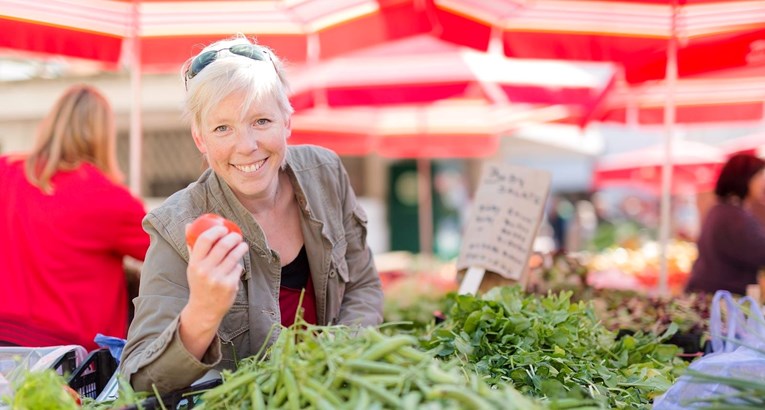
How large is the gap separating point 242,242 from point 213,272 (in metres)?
0.13

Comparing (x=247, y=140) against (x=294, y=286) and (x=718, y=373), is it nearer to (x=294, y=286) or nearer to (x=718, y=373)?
(x=294, y=286)

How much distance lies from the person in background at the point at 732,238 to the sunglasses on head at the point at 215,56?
3605mm

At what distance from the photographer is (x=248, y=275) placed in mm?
2238

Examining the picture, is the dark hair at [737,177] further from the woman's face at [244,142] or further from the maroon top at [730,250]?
the woman's face at [244,142]

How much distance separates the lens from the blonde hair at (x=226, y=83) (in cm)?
208

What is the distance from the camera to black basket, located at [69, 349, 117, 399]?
7.75ft

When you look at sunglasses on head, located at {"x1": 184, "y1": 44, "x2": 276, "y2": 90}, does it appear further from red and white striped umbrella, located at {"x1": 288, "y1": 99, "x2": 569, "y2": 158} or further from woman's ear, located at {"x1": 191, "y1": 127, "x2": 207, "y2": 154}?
red and white striped umbrella, located at {"x1": 288, "y1": 99, "x2": 569, "y2": 158}

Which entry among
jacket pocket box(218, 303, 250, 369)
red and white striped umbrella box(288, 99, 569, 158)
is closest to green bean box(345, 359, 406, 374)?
jacket pocket box(218, 303, 250, 369)

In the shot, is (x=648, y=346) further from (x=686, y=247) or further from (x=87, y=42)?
(x=686, y=247)

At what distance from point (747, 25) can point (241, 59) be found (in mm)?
2996

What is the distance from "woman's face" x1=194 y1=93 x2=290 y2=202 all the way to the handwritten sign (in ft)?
4.88

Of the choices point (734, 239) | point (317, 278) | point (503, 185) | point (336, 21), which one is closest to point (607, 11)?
point (503, 185)

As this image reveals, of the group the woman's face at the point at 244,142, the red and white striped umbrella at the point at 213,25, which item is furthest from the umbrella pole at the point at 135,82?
the woman's face at the point at 244,142

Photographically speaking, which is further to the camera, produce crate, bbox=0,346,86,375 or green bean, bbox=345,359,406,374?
produce crate, bbox=0,346,86,375
